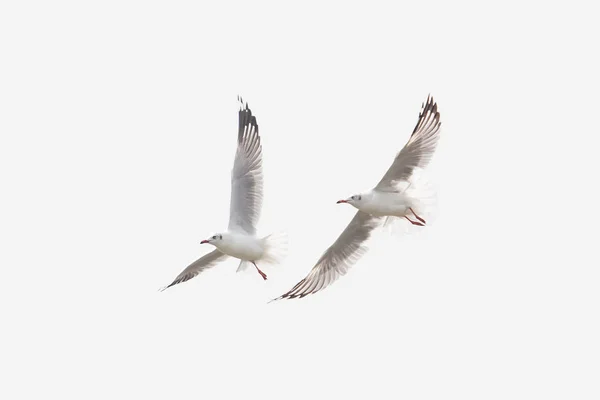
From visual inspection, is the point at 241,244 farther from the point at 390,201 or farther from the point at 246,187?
the point at 390,201

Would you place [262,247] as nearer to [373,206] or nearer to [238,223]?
[238,223]

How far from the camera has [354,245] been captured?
1505 cm

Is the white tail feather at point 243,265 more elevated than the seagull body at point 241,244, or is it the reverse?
the seagull body at point 241,244

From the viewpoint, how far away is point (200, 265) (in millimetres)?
16281

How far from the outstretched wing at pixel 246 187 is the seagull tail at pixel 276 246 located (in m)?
0.26

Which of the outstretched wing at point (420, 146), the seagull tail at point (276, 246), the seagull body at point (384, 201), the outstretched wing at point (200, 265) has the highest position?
the outstretched wing at point (420, 146)

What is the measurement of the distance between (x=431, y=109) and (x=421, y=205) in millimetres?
1116

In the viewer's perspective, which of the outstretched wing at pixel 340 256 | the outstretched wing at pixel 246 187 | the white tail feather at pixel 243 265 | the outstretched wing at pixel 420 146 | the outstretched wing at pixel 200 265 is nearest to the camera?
the outstretched wing at pixel 420 146

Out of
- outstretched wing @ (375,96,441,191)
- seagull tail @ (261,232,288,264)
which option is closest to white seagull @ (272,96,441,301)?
outstretched wing @ (375,96,441,191)

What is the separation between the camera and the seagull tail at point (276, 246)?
49.2ft

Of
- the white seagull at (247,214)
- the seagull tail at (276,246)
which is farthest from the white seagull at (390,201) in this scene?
the white seagull at (247,214)

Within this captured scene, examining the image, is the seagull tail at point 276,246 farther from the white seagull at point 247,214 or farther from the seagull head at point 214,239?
the seagull head at point 214,239

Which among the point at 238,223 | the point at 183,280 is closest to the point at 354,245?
the point at 238,223

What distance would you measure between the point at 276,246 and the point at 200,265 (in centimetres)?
164
